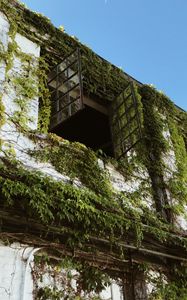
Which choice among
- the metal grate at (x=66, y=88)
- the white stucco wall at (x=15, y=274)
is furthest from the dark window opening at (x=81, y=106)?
the white stucco wall at (x=15, y=274)

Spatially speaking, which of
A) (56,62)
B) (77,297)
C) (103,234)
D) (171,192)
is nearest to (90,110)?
(56,62)

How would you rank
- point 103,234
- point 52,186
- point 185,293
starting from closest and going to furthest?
point 52,186 → point 103,234 → point 185,293

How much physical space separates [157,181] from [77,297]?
121 inches

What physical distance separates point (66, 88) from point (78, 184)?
2.10 metres

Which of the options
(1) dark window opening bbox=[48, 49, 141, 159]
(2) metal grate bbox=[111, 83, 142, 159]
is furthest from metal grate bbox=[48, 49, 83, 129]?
(2) metal grate bbox=[111, 83, 142, 159]

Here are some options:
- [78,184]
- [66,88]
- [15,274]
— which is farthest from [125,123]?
[15,274]

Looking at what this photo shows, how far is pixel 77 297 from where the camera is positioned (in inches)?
197

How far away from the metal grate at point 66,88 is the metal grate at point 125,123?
1.18 metres

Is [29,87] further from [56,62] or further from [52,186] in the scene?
[52,186]

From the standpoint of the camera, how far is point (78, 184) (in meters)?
5.90

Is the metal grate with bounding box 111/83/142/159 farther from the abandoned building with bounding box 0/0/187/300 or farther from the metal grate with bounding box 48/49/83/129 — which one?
the metal grate with bounding box 48/49/83/129

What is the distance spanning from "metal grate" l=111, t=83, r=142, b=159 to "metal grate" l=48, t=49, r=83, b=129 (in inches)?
46.5

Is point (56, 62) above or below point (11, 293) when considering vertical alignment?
above

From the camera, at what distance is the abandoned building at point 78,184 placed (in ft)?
15.9
